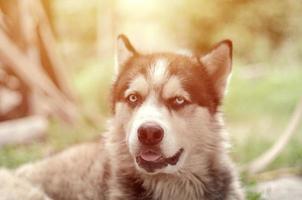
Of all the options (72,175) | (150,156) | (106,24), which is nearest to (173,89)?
(150,156)

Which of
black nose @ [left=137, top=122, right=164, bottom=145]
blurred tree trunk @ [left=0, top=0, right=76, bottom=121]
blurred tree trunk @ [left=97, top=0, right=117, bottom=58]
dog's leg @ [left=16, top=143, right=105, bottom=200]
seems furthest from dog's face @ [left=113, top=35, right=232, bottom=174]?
blurred tree trunk @ [left=0, top=0, right=76, bottom=121]

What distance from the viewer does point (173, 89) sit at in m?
2.87

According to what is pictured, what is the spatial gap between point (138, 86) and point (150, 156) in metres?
0.29

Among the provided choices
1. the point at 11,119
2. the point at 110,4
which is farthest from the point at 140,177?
the point at 11,119

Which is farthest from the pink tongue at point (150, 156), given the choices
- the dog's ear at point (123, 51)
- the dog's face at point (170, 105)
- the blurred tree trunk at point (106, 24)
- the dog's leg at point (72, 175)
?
the blurred tree trunk at point (106, 24)

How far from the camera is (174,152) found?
112 inches

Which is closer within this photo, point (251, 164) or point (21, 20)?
point (251, 164)

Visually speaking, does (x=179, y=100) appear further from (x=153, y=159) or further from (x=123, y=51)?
(x=123, y=51)

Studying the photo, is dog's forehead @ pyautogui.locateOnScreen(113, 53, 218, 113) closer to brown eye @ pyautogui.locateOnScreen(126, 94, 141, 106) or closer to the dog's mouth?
brown eye @ pyautogui.locateOnScreen(126, 94, 141, 106)

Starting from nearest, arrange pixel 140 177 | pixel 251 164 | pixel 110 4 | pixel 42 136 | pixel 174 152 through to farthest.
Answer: pixel 174 152 → pixel 140 177 → pixel 251 164 → pixel 110 4 → pixel 42 136

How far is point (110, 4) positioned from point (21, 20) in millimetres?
894

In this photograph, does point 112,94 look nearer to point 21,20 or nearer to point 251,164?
point 251,164

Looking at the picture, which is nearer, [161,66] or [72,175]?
[161,66]

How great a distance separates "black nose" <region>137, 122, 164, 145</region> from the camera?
272 cm
